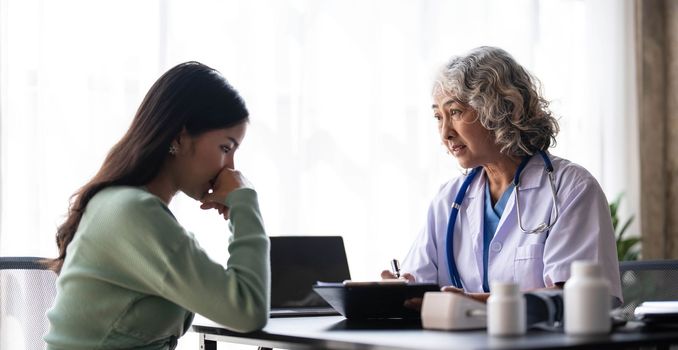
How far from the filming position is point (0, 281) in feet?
6.80

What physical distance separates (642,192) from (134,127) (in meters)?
3.66

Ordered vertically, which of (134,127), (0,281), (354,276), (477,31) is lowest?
(354,276)

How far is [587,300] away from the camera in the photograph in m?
1.37

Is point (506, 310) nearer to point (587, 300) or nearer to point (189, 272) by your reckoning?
point (587, 300)

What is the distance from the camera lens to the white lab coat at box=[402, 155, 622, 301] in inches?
82.5

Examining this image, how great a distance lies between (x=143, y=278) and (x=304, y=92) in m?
2.13

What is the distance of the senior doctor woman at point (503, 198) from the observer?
2123 millimetres

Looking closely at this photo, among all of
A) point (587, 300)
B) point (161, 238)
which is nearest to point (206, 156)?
point (161, 238)

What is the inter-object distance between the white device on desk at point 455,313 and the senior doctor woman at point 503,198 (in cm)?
61

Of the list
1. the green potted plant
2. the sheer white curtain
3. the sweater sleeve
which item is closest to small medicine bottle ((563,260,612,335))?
the sweater sleeve

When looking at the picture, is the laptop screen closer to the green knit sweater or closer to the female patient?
the female patient

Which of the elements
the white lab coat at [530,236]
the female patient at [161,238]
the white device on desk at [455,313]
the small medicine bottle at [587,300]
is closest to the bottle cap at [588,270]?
the small medicine bottle at [587,300]

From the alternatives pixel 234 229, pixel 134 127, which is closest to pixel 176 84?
pixel 134 127

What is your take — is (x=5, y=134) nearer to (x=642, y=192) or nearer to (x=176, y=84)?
(x=176, y=84)
